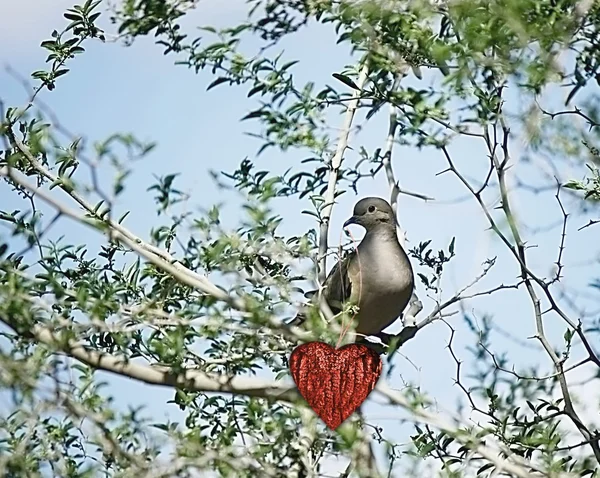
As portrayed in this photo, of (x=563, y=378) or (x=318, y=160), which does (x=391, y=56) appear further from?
(x=563, y=378)

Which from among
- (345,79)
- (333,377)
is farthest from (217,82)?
(333,377)

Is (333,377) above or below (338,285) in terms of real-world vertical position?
below

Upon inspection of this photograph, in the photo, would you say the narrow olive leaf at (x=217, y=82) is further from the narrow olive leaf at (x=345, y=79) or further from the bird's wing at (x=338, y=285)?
the bird's wing at (x=338, y=285)

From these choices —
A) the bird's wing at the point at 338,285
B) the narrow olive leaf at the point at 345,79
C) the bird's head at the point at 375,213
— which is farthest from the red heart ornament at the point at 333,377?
the bird's head at the point at 375,213

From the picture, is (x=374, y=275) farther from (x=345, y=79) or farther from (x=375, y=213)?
(x=345, y=79)

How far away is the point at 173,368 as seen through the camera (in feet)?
7.66

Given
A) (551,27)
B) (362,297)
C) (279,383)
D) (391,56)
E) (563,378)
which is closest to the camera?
(551,27)

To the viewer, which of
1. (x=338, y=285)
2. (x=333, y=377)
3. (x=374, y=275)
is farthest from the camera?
(x=374, y=275)

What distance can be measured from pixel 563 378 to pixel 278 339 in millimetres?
799

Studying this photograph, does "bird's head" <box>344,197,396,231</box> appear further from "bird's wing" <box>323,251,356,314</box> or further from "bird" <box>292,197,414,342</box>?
"bird's wing" <box>323,251,356,314</box>

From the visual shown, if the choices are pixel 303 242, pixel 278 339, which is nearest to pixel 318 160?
pixel 303 242

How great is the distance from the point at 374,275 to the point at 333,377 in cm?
84

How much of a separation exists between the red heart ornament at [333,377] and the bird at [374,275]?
1.83 ft

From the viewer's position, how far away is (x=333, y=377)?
8.32ft
